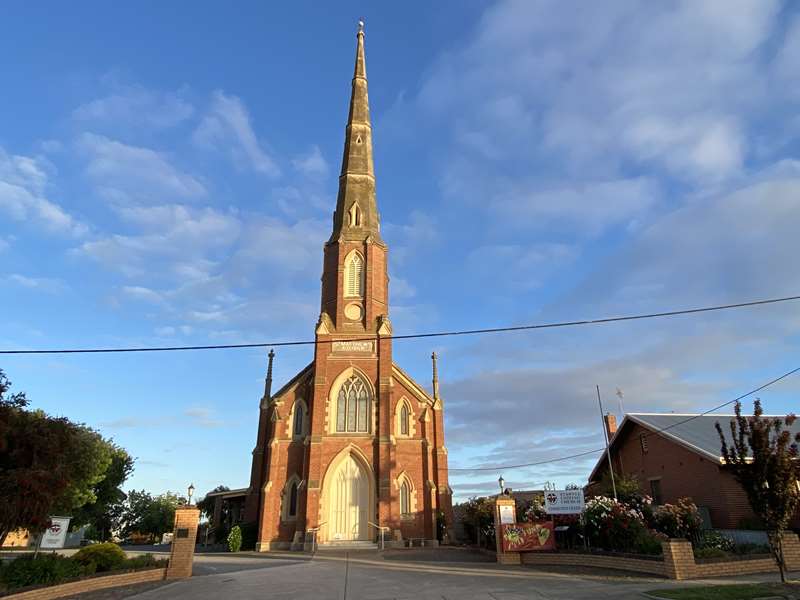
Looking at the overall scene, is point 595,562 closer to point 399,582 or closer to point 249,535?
point 399,582

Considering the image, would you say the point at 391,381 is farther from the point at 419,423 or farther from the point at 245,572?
the point at 245,572

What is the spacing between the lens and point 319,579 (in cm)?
1558

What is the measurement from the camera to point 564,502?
18906 mm

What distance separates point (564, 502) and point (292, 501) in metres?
16.4

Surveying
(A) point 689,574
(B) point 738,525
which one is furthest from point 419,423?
(A) point 689,574

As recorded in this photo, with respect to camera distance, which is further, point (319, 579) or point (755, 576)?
point (319, 579)

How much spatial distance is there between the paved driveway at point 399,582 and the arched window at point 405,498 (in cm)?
861

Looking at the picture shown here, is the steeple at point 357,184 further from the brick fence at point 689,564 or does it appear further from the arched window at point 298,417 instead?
the brick fence at point 689,564

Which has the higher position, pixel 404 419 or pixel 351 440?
pixel 404 419

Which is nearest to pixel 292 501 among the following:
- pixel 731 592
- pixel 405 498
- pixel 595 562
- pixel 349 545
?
pixel 349 545

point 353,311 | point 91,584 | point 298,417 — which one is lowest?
point 91,584

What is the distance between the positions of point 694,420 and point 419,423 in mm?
14326

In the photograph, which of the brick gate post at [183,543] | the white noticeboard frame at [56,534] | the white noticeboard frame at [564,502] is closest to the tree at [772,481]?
the white noticeboard frame at [564,502]

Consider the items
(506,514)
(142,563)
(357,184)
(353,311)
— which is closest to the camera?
(142,563)
